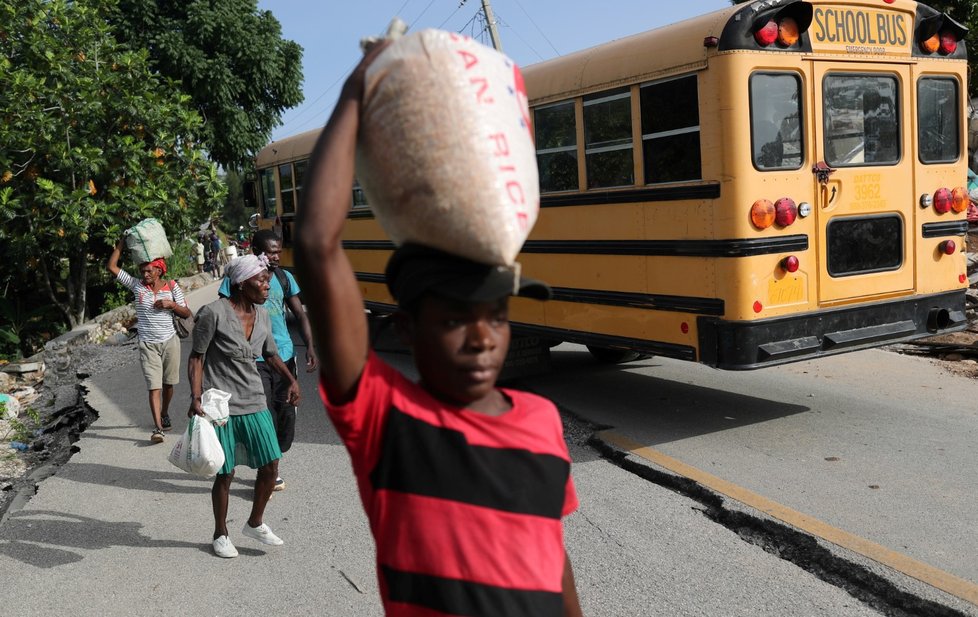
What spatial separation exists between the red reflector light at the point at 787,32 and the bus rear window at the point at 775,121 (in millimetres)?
213

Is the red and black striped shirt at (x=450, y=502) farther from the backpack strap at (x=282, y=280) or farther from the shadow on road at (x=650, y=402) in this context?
the backpack strap at (x=282, y=280)

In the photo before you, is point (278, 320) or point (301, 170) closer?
point (278, 320)

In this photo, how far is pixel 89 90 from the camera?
13.5m

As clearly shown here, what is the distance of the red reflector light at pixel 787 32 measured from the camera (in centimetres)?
625

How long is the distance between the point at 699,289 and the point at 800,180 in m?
0.99

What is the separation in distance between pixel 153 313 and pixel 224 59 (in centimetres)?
1752

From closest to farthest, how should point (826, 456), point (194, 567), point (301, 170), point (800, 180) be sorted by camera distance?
point (194, 567)
point (826, 456)
point (800, 180)
point (301, 170)

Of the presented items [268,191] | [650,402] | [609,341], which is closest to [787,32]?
[609,341]

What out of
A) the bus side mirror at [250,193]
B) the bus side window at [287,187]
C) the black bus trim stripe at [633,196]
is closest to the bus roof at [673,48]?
the black bus trim stripe at [633,196]

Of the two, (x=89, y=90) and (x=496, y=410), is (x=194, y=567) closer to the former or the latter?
(x=496, y=410)

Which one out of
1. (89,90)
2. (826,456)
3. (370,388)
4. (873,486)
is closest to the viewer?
(370,388)

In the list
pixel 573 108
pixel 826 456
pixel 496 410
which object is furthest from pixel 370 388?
pixel 573 108

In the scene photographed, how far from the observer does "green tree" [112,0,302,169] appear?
23.1m

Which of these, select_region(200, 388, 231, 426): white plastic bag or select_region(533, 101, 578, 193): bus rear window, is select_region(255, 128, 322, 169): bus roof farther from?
select_region(200, 388, 231, 426): white plastic bag
